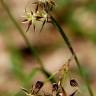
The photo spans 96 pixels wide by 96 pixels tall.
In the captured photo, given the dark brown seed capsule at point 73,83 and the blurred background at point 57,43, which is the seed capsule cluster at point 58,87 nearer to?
the dark brown seed capsule at point 73,83

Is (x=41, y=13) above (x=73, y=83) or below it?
above

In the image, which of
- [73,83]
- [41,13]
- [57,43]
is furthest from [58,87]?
[57,43]

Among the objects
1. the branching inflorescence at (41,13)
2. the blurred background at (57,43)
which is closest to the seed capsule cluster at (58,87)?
the branching inflorescence at (41,13)

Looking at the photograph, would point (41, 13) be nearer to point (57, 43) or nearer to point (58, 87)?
point (58, 87)

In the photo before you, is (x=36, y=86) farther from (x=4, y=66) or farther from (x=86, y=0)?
(x=86, y=0)

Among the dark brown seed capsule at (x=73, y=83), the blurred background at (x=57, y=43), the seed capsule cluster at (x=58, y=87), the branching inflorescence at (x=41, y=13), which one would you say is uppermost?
the branching inflorescence at (x=41, y=13)

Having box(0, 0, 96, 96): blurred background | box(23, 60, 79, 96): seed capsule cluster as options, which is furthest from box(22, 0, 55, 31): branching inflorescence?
box(0, 0, 96, 96): blurred background

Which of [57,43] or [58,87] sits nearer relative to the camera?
[58,87]

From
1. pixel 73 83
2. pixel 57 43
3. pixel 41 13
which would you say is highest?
pixel 41 13

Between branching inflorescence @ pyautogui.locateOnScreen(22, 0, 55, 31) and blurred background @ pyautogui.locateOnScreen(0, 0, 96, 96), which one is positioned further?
blurred background @ pyautogui.locateOnScreen(0, 0, 96, 96)

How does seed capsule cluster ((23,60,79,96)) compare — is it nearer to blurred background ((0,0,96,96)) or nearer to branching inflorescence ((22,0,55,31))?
branching inflorescence ((22,0,55,31))

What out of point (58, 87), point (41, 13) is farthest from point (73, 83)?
point (41, 13)

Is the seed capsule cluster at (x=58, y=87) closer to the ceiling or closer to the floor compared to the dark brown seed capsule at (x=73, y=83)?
closer to the ceiling
